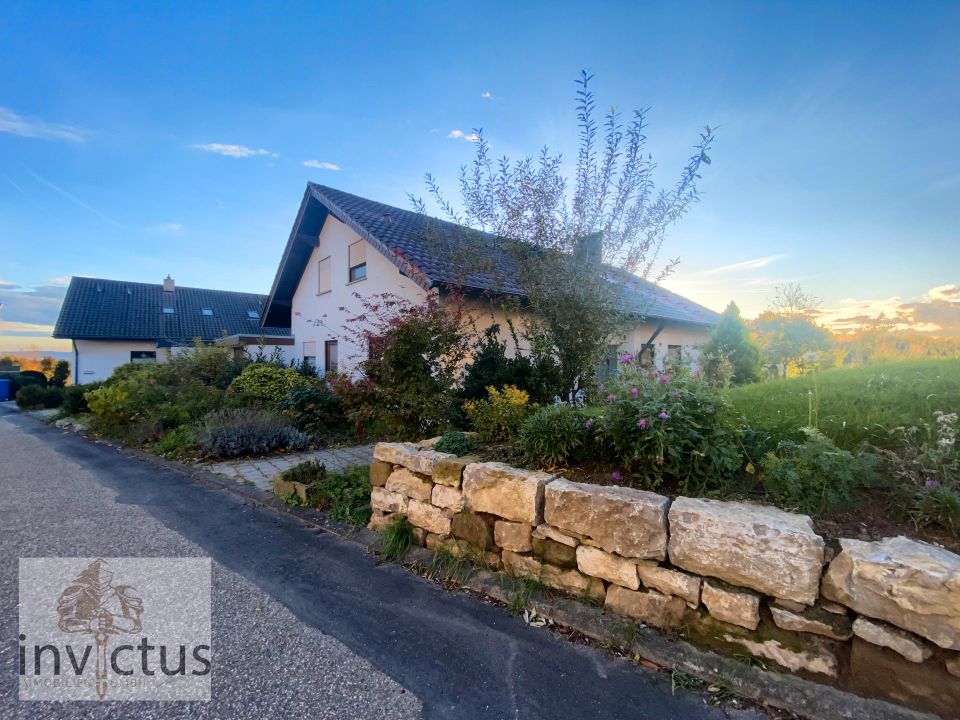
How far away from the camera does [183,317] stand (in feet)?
71.6

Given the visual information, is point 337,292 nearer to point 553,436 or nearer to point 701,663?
point 553,436

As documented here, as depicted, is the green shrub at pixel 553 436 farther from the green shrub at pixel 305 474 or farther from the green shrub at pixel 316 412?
the green shrub at pixel 316 412

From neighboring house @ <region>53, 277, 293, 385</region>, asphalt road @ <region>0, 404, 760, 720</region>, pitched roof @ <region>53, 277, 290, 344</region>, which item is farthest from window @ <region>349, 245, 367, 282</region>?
pitched roof @ <region>53, 277, 290, 344</region>

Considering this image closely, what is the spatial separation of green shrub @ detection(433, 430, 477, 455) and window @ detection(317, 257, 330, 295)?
954 centimetres

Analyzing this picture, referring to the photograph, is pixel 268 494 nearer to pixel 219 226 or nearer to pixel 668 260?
pixel 668 260

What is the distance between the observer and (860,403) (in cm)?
279

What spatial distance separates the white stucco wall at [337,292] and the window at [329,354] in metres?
0.12

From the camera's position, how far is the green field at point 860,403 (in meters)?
2.46

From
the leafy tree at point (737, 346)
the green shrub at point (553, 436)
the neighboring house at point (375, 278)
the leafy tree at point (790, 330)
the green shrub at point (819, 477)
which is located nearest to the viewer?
the green shrub at point (819, 477)

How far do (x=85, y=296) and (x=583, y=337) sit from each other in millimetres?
26296

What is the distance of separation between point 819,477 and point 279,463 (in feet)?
19.7

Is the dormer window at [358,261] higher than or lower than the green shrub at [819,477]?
higher

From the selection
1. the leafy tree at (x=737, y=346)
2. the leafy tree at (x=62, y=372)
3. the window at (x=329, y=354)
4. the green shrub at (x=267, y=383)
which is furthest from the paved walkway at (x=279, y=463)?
the leafy tree at (x=62, y=372)

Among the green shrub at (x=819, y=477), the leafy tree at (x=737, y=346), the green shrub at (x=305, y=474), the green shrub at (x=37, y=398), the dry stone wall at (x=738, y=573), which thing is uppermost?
the leafy tree at (x=737, y=346)
